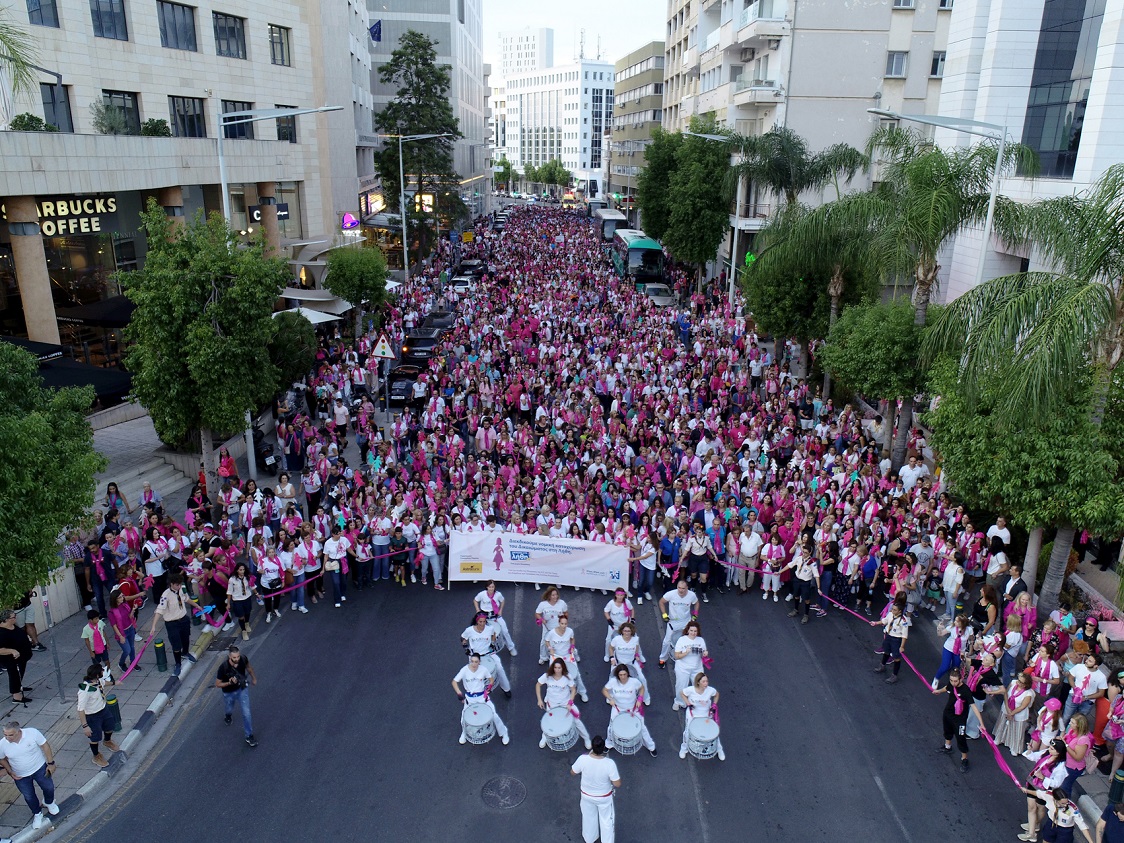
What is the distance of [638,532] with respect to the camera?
45.8 ft

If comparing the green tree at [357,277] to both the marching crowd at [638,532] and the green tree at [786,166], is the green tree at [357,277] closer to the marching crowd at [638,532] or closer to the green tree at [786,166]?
the marching crowd at [638,532]

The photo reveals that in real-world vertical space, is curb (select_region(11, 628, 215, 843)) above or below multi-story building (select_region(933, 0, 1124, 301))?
below

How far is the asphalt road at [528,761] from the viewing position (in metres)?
8.78

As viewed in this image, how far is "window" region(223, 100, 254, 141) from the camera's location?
109 ft

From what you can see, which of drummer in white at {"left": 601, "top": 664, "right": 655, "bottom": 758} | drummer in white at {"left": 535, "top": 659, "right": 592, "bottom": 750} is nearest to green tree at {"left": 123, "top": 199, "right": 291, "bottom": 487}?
drummer in white at {"left": 535, "top": 659, "right": 592, "bottom": 750}

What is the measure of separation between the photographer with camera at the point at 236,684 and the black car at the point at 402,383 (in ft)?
43.8

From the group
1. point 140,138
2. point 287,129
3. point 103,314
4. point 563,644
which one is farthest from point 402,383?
point 287,129

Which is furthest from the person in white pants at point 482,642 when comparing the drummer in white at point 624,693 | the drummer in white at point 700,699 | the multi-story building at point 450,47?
the multi-story building at point 450,47

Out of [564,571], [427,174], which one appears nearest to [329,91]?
[427,174]

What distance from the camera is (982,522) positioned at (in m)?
15.4

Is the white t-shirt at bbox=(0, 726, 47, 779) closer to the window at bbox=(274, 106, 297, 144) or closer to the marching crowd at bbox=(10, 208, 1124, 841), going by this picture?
the marching crowd at bbox=(10, 208, 1124, 841)

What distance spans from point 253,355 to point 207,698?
7033mm

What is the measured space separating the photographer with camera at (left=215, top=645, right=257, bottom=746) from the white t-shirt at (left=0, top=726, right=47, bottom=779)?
191cm

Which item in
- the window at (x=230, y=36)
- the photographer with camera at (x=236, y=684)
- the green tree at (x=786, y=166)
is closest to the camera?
the photographer with camera at (x=236, y=684)
